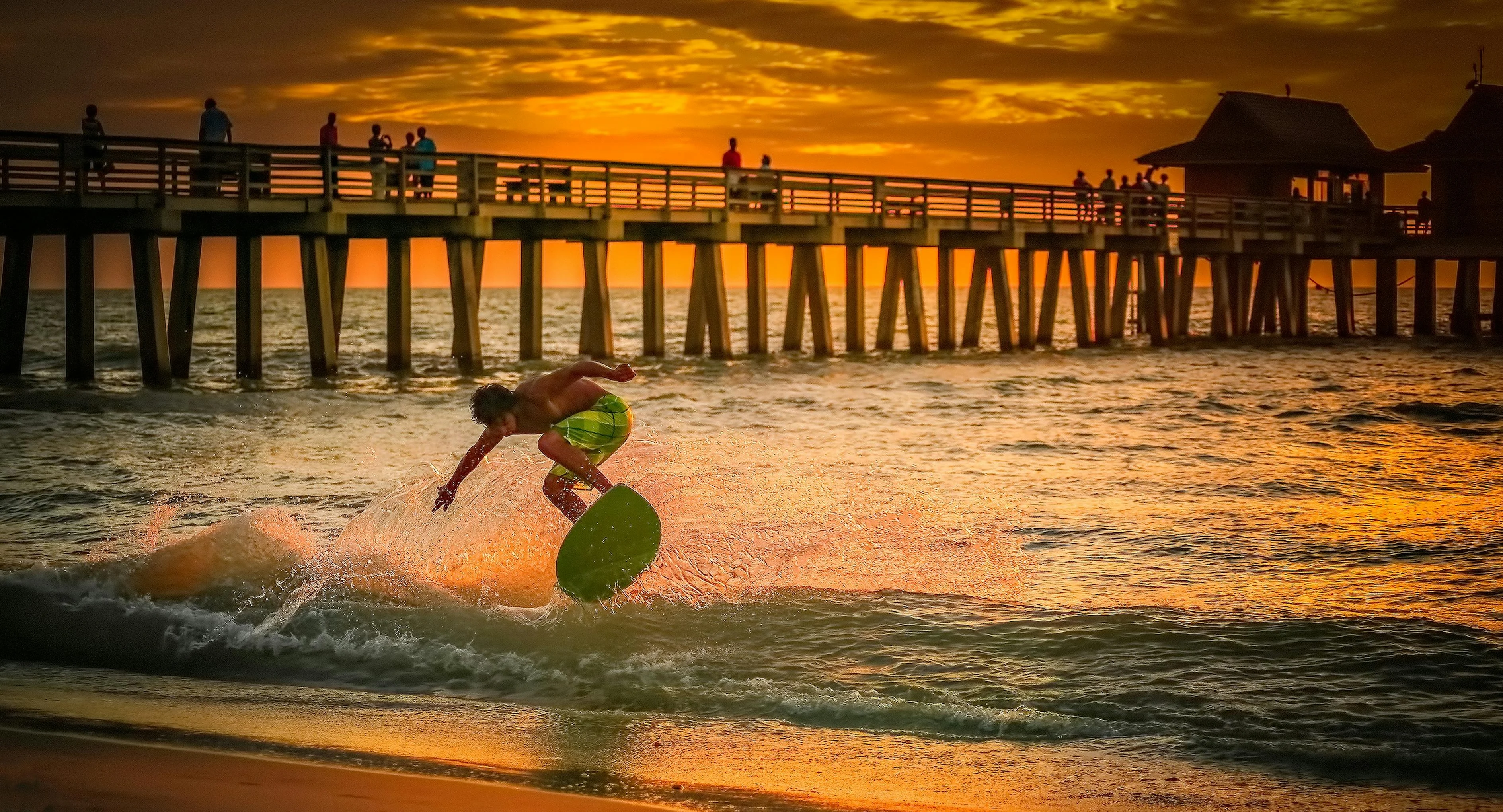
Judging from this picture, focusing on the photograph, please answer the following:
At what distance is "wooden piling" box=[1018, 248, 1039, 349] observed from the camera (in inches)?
1582

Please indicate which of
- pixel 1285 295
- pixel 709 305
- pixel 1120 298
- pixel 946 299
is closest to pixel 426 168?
pixel 709 305

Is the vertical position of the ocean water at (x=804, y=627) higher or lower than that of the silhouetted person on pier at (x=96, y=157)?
lower

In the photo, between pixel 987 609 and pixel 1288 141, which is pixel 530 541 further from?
pixel 1288 141

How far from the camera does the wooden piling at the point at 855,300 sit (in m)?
36.4

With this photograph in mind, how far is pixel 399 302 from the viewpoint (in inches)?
1166

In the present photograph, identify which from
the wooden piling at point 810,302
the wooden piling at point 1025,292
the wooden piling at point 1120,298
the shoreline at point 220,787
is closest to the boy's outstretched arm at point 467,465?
the shoreline at point 220,787

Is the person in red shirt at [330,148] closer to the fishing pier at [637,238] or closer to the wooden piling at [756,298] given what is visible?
the fishing pier at [637,238]

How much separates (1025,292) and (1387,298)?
1419 centimetres

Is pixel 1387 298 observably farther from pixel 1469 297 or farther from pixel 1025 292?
pixel 1025 292

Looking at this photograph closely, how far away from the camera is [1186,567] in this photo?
12133 millimetres

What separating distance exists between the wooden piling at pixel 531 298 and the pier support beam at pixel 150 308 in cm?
675

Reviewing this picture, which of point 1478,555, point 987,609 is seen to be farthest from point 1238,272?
point 987,609

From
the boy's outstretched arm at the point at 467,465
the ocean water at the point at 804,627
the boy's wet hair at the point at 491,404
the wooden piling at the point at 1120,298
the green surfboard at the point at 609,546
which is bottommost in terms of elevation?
the ocean water at the point at 804,627

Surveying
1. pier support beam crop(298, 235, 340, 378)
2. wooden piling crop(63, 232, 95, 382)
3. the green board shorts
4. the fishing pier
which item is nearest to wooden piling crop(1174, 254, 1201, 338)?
the fishing pier
